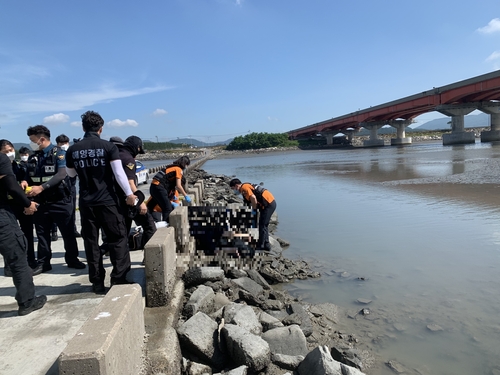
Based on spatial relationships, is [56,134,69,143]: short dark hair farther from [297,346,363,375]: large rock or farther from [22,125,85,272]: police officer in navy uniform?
[297,346,363,375]: large rock

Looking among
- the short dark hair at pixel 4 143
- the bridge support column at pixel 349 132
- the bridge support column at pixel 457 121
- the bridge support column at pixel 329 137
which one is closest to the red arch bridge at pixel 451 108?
the bridge support column at pixel 457 121

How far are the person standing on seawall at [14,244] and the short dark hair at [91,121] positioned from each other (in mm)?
802

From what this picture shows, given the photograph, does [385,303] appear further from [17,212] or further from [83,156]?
[17,212]

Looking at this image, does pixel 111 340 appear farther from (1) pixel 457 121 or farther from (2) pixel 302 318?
(1) pixel 457 121

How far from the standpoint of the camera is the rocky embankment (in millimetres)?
3365

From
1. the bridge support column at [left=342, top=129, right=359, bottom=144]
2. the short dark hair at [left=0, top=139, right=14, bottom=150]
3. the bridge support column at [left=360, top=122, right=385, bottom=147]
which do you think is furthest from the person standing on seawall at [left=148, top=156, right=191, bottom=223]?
the bridge support column at [left=342, top=129, right=359, bottom=144]

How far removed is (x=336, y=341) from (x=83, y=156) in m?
3.47

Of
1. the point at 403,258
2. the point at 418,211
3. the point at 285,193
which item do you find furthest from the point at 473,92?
the point at 403,258

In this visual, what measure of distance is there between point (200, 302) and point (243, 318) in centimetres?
58

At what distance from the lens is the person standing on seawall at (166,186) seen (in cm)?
638

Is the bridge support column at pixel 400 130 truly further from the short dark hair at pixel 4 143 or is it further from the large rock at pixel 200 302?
the short dark hair at pixel 4 143

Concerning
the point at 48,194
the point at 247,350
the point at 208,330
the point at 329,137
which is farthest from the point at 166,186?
the point at 329,137

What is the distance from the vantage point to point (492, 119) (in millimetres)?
52094

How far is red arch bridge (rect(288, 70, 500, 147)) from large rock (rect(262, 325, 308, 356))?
41329 mm
